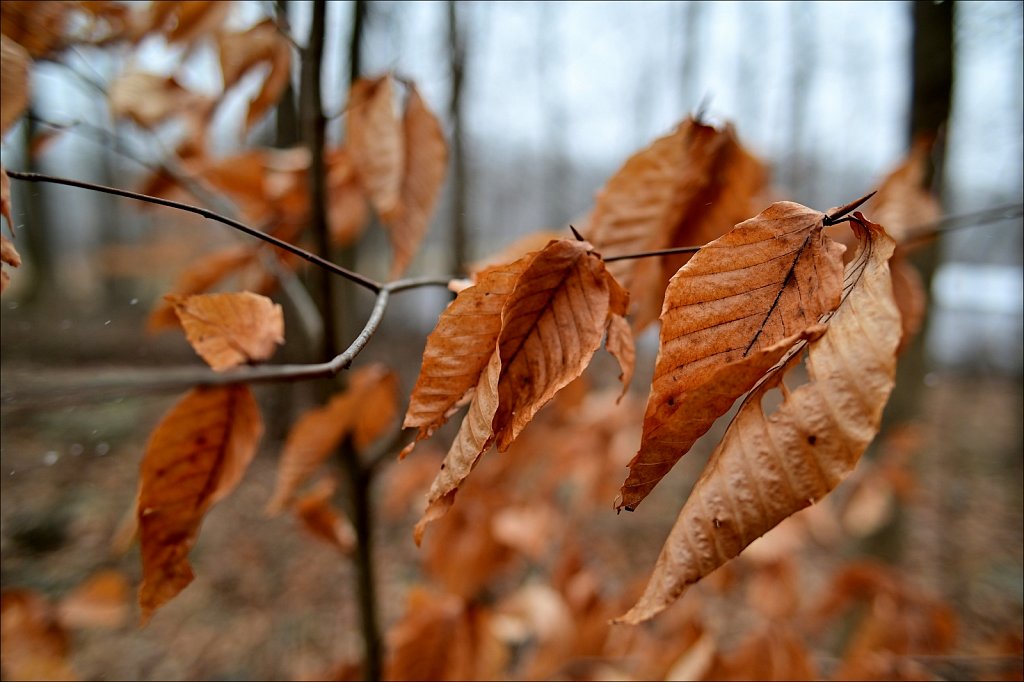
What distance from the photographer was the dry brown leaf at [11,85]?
471mm

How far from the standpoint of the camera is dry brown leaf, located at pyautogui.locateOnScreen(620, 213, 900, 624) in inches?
10.5

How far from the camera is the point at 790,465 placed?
273 mm

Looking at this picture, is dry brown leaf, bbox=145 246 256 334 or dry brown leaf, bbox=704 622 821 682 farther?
dry brown leaf, bbox=145 246 256 334

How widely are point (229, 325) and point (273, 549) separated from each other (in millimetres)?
3698

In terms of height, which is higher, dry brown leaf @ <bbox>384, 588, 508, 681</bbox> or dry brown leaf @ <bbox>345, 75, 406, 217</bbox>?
dry brown leaf @ <bbox>345, 75, 406, 217</bbox>

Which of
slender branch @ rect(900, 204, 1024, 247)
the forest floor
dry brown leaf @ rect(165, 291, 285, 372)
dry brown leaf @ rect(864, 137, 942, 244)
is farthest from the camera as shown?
the forest floor

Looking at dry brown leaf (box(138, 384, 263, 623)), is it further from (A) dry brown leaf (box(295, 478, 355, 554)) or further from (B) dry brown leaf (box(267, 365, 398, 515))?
(A) dry brown leaf (box(295, 478, 355, 554))

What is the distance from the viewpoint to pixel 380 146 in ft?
2.17

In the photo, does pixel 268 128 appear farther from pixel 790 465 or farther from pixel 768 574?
pixel 790 465

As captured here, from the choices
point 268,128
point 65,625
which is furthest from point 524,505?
point 268,128

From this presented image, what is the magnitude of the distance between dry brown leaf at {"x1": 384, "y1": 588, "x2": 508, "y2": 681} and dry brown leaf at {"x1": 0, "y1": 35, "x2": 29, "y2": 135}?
830 millimetres

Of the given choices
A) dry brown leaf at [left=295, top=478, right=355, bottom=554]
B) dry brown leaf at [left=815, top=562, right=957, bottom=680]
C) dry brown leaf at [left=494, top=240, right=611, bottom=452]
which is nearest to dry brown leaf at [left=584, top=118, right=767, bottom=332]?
dry brown leaf at [left=494, top=240, right=611, bottom=452]

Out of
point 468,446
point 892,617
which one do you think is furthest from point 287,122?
point 892,617

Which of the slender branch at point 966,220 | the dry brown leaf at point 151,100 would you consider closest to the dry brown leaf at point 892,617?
the slender branch at point 966,220
